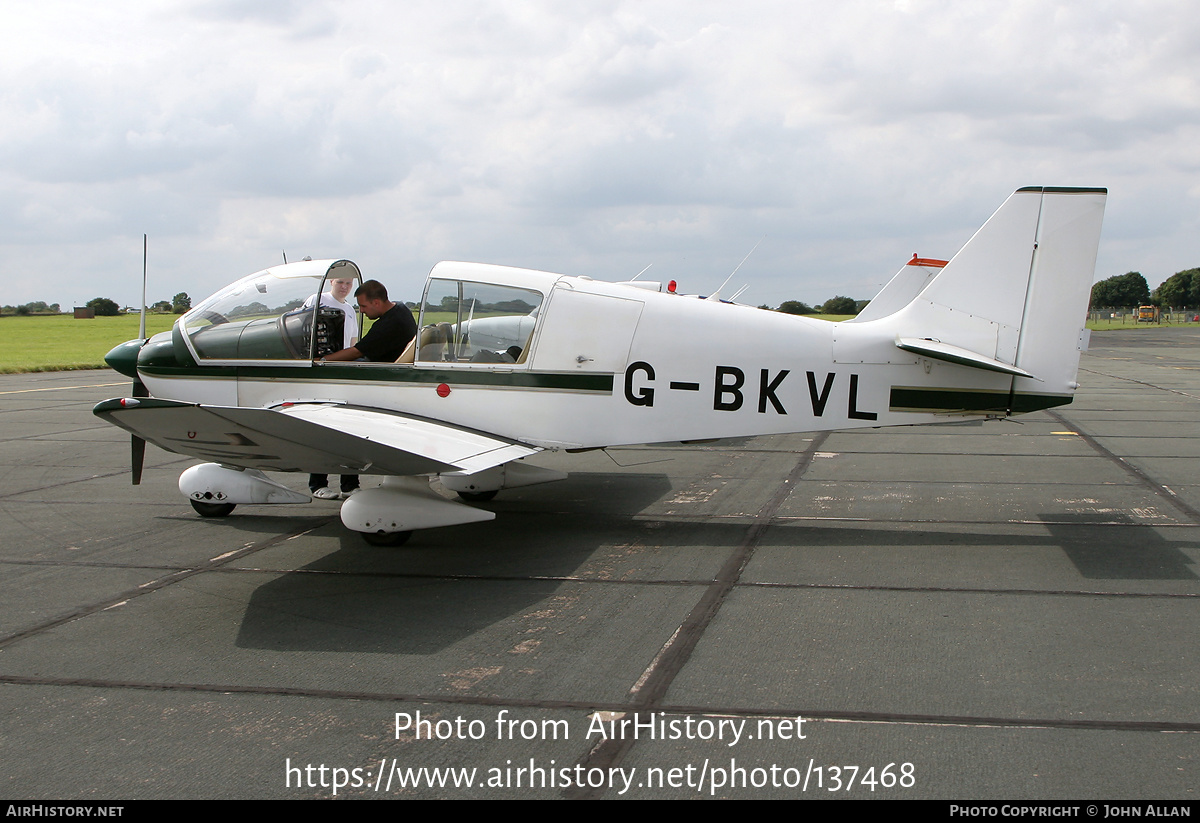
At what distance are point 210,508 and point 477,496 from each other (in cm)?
234

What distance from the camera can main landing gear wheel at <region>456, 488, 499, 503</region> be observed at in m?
8.40

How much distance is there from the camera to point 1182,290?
150250mm

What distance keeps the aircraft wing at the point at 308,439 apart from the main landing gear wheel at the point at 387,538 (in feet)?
2.35

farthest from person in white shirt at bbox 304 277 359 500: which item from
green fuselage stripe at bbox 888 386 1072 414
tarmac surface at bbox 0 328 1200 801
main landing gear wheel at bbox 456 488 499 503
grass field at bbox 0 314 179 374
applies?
grass field at bbox 0 314 179 374

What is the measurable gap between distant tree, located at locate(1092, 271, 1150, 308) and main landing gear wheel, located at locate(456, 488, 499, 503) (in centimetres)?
16856

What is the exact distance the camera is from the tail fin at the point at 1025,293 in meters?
6.83

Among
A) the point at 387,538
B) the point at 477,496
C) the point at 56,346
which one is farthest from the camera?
the point at 56,346

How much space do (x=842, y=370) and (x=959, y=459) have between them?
192 inches

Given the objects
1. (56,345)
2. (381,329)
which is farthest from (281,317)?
(56,345)

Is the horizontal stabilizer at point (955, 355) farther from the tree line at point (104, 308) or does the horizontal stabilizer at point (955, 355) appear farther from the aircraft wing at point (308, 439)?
the tree line at point (104, 308)

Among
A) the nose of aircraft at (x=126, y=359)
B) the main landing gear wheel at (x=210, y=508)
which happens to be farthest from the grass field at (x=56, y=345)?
the main landing gear wheel at (x=210, y=508)

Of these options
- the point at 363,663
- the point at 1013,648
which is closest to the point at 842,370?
the point at 1013,648

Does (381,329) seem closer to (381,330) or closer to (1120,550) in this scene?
(381,330)

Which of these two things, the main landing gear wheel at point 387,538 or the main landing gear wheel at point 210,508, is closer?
the main landing gear wheel at point 387,538
